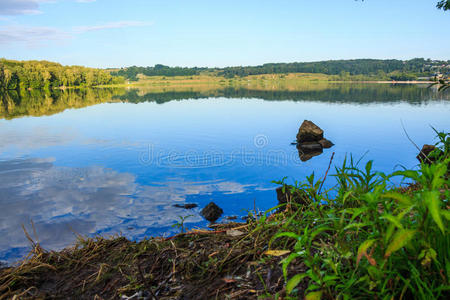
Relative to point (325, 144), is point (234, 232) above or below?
above

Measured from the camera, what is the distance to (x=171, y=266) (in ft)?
12.1

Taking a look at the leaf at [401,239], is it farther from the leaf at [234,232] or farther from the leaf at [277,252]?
the leaf at [234,232]

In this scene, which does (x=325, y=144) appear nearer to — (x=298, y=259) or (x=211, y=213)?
(x=211, y=213)

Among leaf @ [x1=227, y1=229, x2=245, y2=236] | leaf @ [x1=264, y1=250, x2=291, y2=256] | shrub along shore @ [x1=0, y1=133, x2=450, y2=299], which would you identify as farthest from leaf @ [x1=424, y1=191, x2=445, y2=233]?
leaf @ [x1=227, y1=229, x2=245, y2=236]

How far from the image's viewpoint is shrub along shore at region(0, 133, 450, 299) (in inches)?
85.9

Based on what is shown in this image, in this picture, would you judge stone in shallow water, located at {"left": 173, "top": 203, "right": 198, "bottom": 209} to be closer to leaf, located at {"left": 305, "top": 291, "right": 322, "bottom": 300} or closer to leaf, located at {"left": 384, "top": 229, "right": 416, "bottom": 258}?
leaf, located at {"left": 305, "top": 291, "right": 322, "bottom": 300}

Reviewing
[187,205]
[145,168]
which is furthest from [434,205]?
[145,168]

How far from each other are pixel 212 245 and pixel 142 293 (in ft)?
3.67

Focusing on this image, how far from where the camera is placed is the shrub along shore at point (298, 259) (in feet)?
7.16

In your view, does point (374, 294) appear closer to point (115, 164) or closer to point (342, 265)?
point (342, 265)

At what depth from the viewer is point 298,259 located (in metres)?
3.17

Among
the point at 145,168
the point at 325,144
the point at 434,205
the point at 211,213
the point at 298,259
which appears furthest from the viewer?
the point at 325,144

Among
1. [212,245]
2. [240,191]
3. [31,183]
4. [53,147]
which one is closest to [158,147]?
[53,147]

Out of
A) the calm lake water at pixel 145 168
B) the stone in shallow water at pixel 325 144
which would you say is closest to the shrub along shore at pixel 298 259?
the calm lake water at pixel 145 168
